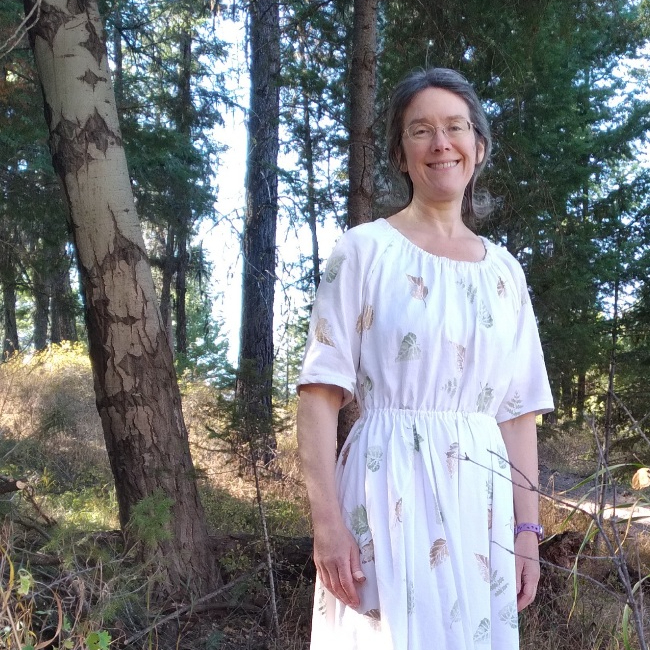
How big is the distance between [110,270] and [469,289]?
2101 mm

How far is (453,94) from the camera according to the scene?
75.3 inches

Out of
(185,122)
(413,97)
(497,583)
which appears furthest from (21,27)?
(185,122)

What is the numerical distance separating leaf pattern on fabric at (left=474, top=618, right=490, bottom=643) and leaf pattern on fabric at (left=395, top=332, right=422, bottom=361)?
633mm

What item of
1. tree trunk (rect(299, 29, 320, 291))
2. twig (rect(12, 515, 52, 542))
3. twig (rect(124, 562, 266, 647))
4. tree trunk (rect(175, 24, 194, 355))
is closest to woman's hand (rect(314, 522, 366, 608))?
twig (rect(124, 562, 266, 647))

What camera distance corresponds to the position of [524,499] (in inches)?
76.0

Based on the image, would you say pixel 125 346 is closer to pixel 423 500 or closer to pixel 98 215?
pixel 98 215

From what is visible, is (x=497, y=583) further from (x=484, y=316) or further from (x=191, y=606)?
(x=191, y=606)

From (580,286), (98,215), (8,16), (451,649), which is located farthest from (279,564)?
(580,286)

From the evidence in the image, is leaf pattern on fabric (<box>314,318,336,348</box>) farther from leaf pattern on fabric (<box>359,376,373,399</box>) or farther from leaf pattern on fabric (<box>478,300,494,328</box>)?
leaf pattern on fabric (<box>478,300,494,328</box>)

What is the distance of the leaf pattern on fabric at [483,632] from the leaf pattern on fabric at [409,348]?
633 mm

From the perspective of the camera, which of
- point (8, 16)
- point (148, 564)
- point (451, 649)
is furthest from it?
point (8, 16)

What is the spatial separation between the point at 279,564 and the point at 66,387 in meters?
7.40

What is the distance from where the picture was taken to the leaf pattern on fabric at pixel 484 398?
181 cm

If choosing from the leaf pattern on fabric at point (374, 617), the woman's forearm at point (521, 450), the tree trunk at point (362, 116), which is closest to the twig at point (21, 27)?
the tree trunk at point (362, 116)
